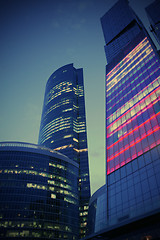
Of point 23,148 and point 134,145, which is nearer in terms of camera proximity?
point 134,145

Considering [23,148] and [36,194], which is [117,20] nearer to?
[23,148]

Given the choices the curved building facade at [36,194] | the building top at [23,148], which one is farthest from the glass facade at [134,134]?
the building top at [23,148]

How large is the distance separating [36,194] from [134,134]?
2321 inches

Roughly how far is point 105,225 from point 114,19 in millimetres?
152104

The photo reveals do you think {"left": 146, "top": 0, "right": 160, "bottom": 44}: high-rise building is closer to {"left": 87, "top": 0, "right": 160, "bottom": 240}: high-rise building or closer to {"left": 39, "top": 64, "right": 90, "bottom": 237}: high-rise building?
{"left": 87, "top": 0, "right": 160, "bottom": 240}: high-rise building

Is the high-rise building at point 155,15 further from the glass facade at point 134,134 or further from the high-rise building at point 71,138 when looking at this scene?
the high-rise building at point 71,138

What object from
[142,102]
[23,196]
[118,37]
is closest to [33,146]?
[23,196]

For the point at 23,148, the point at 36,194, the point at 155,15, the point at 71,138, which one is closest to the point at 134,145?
the point at 36,194

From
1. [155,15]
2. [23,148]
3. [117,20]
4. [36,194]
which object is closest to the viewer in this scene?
[36,194]

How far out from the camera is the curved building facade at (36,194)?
74312 mm

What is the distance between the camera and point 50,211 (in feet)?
275

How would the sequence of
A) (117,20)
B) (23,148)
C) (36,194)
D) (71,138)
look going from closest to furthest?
(36,194)
(23,148)
(117,20)
(71,138)

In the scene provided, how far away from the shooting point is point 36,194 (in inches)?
3280

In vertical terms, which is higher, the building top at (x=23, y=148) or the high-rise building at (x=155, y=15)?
the high-rise building at (x=155, y=15)
